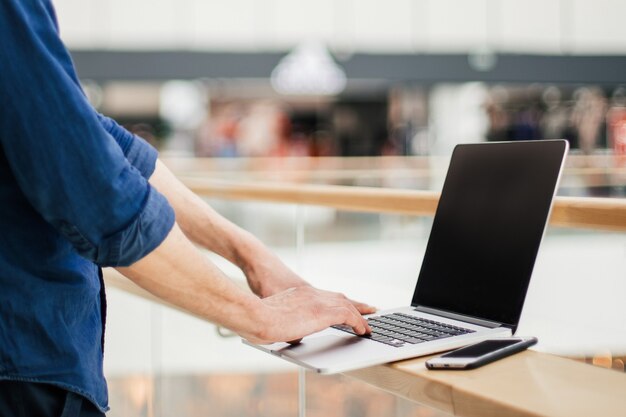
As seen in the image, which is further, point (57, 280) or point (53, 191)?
point (57, 280)

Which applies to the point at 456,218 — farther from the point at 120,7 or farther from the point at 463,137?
the point at 463,137

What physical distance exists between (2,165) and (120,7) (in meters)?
13.1

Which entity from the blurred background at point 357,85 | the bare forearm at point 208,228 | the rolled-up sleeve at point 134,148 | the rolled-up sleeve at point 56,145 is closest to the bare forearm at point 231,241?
the bare forearm at point 208,228

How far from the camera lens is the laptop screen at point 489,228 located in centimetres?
113

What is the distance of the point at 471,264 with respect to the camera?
1.22 m

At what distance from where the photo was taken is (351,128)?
18172 millimetres

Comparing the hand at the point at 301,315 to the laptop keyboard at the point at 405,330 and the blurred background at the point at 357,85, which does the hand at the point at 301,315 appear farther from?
the blurred background at the point at 357,85

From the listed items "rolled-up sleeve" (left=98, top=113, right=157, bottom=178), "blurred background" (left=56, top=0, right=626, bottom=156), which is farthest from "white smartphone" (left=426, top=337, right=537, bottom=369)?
"blurred background" (left=56, top=0, right=626, bottom=156)

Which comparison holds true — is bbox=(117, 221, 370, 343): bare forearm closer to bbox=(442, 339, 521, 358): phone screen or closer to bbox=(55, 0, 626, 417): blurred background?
bbox=(442, 339, 521, 358): phone screen

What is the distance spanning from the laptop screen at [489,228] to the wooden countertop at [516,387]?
121mm

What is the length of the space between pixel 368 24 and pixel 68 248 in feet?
43.4

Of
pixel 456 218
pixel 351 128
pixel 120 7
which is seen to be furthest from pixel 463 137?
pixel 456 218

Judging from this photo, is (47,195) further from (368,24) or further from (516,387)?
(368,24)

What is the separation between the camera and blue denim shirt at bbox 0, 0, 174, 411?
0.81 meters
